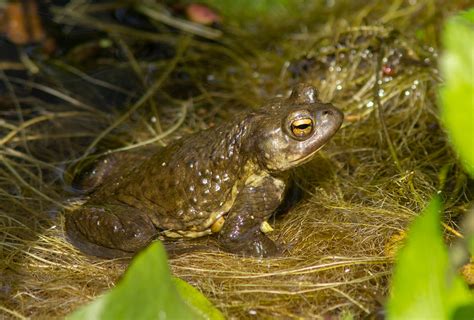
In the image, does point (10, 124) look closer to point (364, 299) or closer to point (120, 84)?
point (120, 84)

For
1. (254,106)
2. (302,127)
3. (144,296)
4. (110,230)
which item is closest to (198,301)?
(144,296)

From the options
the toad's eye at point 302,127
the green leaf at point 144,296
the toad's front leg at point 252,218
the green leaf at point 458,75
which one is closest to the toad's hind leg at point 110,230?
the toad's front leg at point 252,218

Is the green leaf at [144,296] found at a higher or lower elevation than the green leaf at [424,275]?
lower

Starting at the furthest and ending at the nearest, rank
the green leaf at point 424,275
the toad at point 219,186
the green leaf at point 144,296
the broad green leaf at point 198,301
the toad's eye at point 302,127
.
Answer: the toad at point 219,186 → the toad's eye at point 302,127 → the broad green leaf at point 198,301 → the green leaf at point 144,296 → the green leaf at point 424,275

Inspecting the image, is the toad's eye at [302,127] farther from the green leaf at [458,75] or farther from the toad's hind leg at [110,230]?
the green leaf at [458,75]

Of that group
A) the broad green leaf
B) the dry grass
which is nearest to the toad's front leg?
the dry grass

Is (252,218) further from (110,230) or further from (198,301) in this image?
(198,301)

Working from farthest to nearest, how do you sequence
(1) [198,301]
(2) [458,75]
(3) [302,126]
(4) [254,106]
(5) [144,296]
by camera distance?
(4) [254,106] < (3) [302,126] < (1) [198,301] < (5) [144,296] < (2) [458,75]
